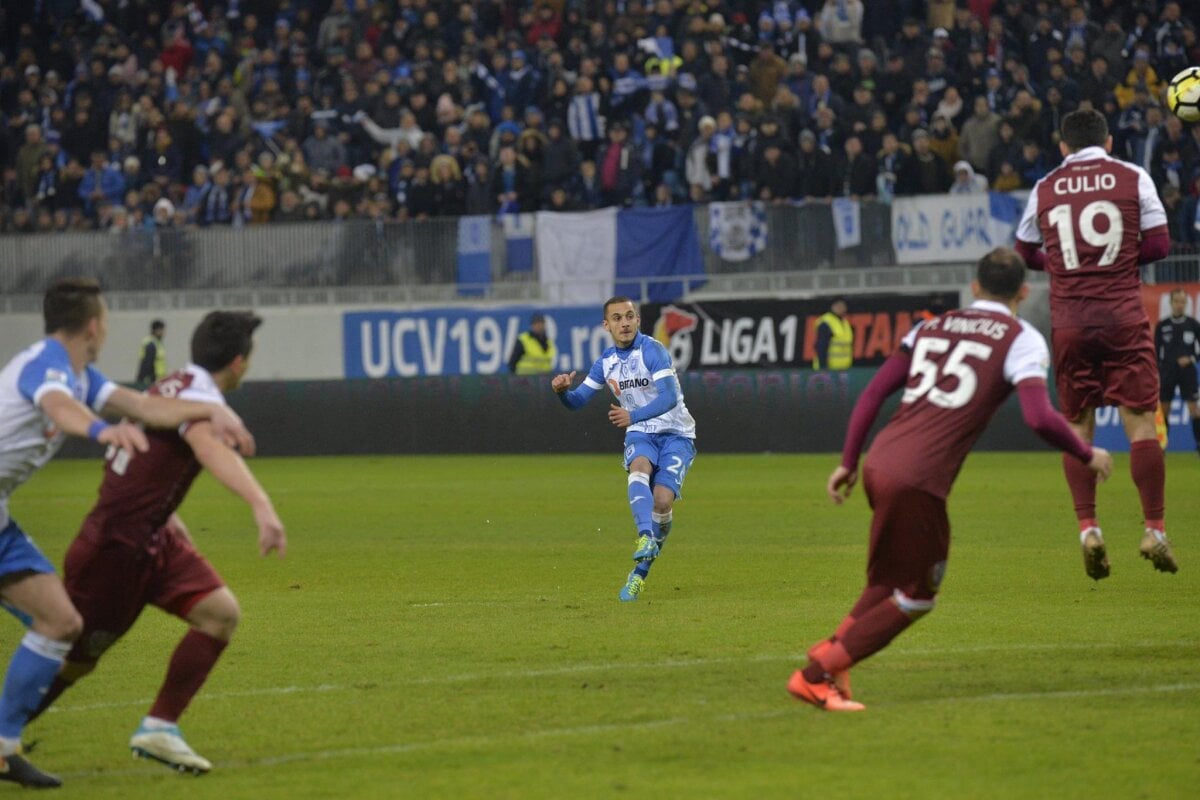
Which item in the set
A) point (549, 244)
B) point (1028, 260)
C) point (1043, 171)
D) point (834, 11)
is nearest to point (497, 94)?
point (549, 244)

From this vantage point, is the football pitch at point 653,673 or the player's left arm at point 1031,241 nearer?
the football pitch at point 653,673

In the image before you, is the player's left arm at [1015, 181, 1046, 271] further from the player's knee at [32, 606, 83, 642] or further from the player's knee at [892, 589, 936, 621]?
the player's knee at [32, 606, 83, 642]

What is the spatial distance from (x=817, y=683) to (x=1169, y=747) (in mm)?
1403

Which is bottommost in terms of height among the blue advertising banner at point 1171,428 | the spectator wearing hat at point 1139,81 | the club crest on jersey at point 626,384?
the blue advertising banner at point 1171,428

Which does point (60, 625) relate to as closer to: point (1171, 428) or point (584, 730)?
point (584, 730)

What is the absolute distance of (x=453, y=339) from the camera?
94.6 feet

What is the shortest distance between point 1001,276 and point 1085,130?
Answer: 9.01 feet

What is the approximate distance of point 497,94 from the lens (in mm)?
30438

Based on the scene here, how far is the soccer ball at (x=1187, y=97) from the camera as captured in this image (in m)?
11.2

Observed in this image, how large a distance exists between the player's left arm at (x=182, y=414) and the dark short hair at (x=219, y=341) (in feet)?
0.86

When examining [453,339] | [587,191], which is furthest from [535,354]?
[587,191]

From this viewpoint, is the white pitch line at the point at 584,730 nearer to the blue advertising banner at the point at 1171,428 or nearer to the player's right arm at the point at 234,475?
the player's right arm at the point at 234,475

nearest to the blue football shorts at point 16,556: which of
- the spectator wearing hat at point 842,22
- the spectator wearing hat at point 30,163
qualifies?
the spectator wearing hat at point 842,22

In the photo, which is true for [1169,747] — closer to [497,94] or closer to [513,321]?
[513,321]
